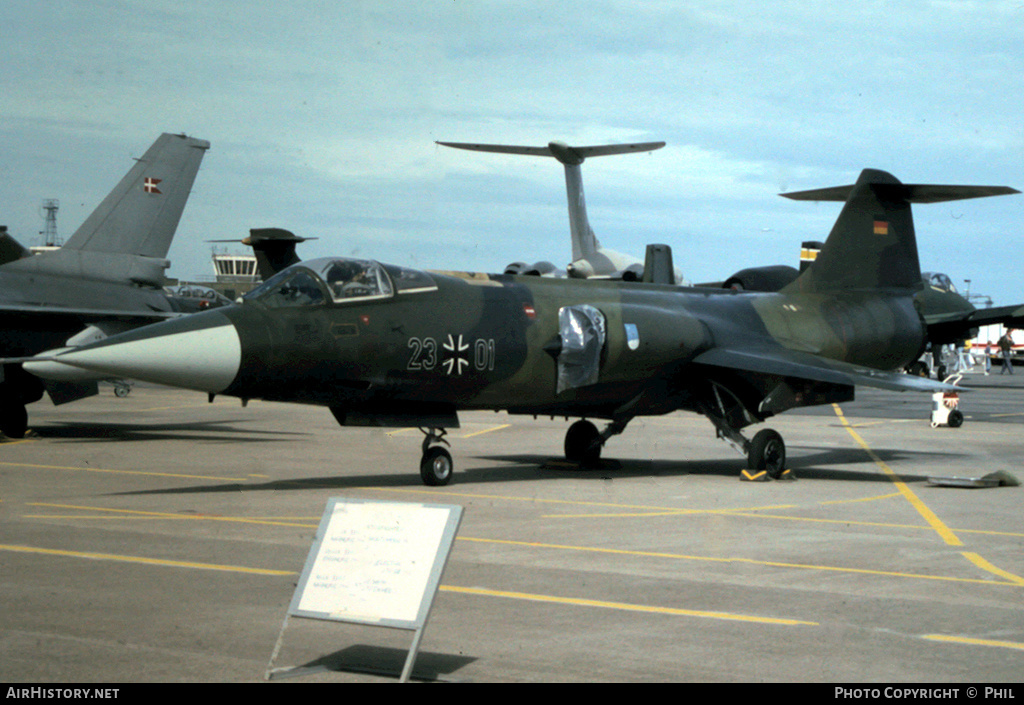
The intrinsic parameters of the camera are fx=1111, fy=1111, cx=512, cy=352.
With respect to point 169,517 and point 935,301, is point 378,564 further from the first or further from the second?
point 935,301

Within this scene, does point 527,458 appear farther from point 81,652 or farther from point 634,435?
point 81,652

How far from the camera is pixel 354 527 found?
5.92m

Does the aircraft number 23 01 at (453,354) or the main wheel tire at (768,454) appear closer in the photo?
the aircraft number 23 01 at (453,354)

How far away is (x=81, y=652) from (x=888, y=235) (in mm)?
16862

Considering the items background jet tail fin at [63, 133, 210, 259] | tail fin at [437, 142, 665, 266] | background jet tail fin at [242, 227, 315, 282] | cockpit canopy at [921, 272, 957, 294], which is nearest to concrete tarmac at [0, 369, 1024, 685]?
background jet tail fin at [63, 133, 210, 259]

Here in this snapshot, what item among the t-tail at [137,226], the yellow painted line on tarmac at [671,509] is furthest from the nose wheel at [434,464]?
the t-tail at [137,226]

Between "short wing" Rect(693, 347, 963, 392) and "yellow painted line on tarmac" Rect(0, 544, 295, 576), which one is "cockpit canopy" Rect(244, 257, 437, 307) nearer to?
"yellow painted line on tarmac" Rect(0, 544, 295, 576)

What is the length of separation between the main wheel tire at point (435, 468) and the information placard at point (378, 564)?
7854mm

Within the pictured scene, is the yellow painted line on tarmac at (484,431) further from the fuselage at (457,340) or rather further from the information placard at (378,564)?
the information placard at (378,564)

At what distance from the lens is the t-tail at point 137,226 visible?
2194 cm

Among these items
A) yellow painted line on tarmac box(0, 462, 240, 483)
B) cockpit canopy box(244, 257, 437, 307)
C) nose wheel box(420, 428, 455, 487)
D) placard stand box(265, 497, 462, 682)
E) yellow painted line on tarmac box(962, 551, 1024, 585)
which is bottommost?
yellow painted line on tarmac box(962, 551, 1024, 585)

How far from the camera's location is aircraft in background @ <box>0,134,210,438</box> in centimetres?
2067

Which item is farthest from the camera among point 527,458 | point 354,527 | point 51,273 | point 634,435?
point 634,435
